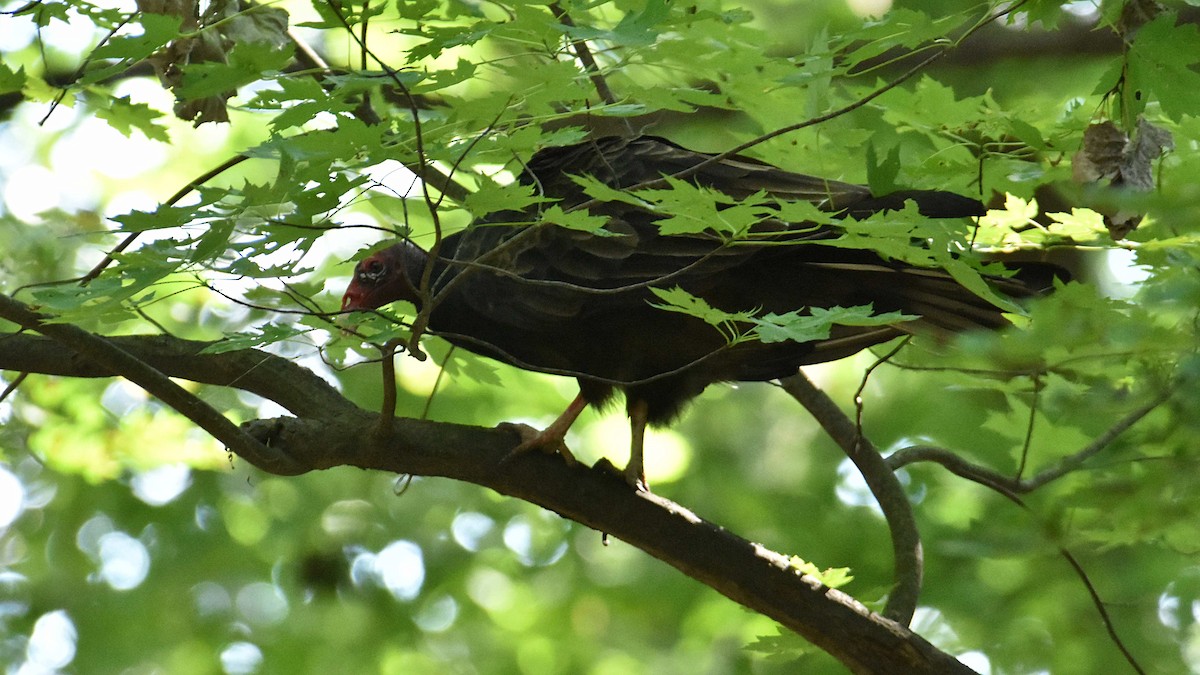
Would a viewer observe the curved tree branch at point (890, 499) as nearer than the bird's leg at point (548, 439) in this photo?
No

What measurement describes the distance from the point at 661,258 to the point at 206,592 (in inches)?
182

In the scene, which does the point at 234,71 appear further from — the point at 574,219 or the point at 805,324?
the point at 805,324

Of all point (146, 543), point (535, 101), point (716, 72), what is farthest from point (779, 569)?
point (146, 543)

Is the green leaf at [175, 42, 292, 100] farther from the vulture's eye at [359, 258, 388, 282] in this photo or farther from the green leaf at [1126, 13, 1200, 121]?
the vulture's eye at [359, 258, 388, 282]

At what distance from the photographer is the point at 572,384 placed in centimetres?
657

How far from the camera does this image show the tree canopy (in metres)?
1.95

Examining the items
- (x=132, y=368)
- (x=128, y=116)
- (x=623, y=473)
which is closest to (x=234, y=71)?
(x=132, y=368)

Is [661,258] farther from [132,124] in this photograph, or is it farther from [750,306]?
[132,124]

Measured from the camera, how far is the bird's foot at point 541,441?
3107 mm

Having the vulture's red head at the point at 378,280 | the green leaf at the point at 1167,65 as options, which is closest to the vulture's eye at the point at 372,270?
the vulture's red head at the point at 378,280

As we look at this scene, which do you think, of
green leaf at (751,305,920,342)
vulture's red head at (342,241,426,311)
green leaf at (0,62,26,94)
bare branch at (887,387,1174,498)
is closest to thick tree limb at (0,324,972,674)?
bare branch at (887,387,1174,498)

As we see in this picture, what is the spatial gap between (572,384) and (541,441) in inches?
135

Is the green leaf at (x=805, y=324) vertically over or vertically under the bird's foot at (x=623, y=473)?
over

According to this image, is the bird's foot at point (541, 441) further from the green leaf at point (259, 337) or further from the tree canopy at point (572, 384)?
the green leaf at point (259, 337)
